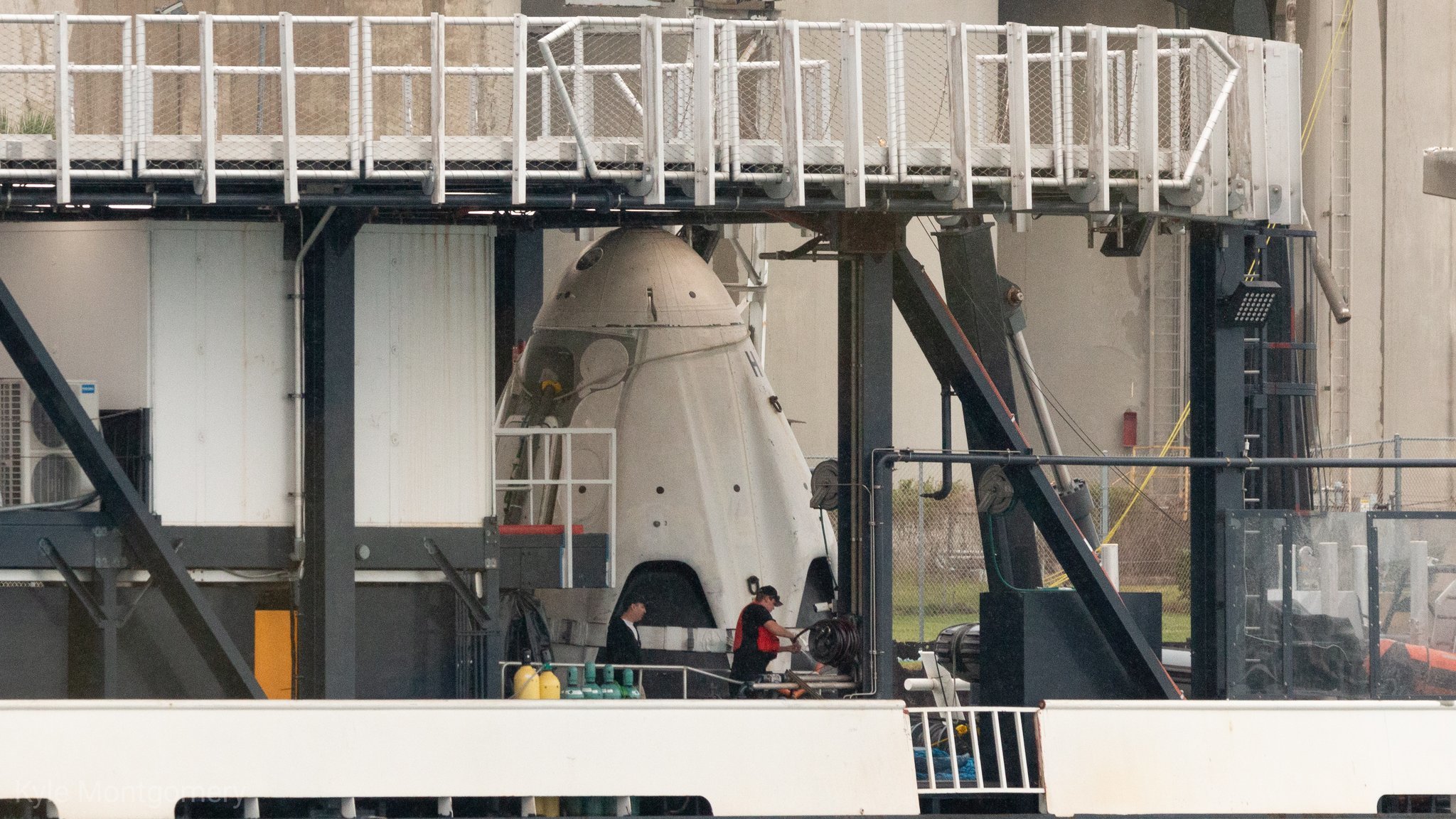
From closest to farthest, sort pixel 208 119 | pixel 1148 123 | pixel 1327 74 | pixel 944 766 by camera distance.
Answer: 1. pixel 208 119
2. pixel 1148 123
3. pixel 944 766
4. pixel 1327 74

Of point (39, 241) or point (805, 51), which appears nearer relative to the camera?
point (39, 241)

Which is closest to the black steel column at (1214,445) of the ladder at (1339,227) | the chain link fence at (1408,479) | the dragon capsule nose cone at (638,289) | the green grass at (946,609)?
the dragon capsule nose cone at (638,289)

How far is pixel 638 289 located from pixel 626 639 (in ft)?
14.4

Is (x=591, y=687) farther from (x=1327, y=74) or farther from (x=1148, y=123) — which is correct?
(x=1327, y=74)

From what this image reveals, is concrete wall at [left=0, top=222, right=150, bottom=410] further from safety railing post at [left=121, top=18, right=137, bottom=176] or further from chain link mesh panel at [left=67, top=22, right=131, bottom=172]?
safety railing post at [left=121, top=18, right=137, bottom=176]

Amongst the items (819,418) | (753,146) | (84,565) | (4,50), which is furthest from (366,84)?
(819,418)

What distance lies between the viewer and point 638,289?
1994 cm

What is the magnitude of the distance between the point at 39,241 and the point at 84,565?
3119 mm

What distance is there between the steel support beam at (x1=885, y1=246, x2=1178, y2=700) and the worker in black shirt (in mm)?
3373

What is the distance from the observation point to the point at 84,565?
14.9 metres

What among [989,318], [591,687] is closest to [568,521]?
[591,687]

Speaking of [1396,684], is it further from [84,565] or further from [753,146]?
[84,565]

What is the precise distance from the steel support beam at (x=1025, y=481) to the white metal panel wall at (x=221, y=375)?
18.2 feet

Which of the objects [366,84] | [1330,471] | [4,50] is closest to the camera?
[366,84]
